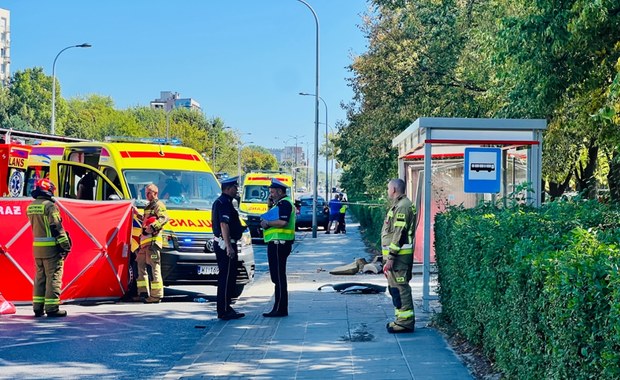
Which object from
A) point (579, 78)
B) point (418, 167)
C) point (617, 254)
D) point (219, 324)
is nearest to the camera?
point (617, 254)

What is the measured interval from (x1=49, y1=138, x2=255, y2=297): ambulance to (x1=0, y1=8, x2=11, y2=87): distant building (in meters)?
130

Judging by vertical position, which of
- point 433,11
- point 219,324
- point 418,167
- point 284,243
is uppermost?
point 433,11

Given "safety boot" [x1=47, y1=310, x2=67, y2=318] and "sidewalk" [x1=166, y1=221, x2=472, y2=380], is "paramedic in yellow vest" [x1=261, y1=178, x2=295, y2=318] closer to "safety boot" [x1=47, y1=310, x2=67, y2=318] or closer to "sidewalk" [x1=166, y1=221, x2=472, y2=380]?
"sidewalk" [x1=166, y1=221, x2=472, y2=380]

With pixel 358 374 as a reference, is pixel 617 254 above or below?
above

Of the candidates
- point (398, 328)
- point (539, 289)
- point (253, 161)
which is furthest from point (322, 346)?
point (253, 161)

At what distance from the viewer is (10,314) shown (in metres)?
11.5

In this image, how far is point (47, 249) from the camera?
36.9 feet

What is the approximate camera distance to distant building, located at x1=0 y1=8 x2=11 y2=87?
137000mm

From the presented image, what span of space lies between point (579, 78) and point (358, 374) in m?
9.61

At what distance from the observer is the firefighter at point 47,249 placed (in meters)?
11.2

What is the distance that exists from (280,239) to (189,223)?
2.52 metres

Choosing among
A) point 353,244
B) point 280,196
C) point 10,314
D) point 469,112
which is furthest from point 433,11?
point 10,314

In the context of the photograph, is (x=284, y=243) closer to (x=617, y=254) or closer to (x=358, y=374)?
(x=358, y=374)

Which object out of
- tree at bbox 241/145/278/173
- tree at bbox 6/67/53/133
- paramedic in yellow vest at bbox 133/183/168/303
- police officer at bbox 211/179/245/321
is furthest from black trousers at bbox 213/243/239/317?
tree at bbox 241/145/278/173
